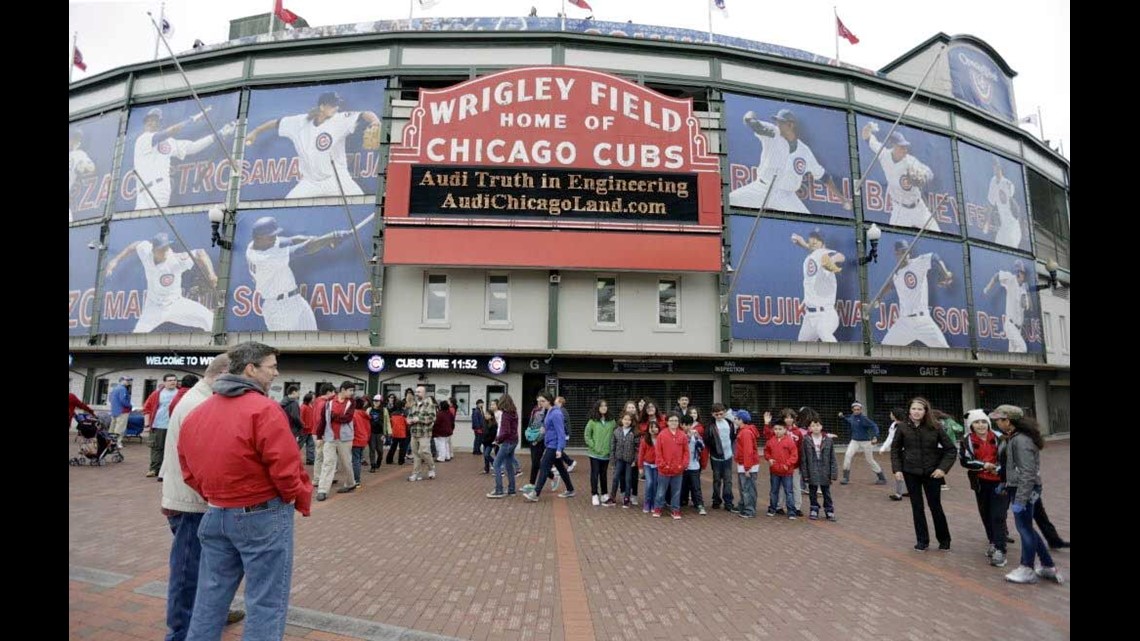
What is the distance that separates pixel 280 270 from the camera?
18.2 metres

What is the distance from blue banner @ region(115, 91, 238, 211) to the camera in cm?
1942

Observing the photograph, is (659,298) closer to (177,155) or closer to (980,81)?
(177,155)

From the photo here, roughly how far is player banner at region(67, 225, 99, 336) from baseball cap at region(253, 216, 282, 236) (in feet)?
23.6

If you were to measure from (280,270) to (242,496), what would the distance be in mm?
17889

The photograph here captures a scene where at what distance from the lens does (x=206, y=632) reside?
2895 millimetres

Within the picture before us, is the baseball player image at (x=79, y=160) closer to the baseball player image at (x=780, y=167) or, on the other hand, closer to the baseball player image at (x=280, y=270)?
the baseball player image at (x=280, y=270)

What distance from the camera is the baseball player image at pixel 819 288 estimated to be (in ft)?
61.5

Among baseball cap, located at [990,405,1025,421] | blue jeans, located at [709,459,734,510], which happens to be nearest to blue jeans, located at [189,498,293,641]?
baseball cap, located at [990,405,1025,421]

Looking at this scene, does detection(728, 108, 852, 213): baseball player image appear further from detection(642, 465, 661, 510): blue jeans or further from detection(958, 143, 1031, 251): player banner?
detection(642, 465, 661, 510): blue jeans

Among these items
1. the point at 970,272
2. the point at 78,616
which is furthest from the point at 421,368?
the point at 970,272

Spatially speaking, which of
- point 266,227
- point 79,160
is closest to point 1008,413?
point 266,227

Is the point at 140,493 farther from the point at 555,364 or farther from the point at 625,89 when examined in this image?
the point at 625,89

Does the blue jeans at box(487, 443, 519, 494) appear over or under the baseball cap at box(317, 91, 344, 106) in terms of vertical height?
under

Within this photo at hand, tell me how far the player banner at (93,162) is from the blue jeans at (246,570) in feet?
82.2
